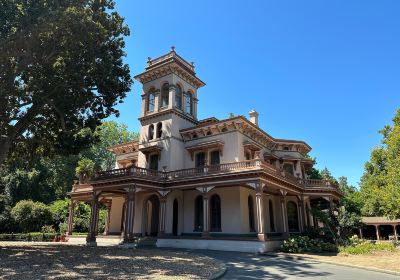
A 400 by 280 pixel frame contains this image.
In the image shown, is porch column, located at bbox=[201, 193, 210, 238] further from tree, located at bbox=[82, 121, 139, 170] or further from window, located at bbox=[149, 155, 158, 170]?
tree, located at bbox=[82, 121, 139, 170]

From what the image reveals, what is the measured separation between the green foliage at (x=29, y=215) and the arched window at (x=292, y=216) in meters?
28.9

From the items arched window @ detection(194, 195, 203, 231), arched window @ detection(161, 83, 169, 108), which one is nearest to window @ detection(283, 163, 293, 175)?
arched window @ detection(194, 195, 203, 231)

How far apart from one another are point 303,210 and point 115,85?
66.0 feet

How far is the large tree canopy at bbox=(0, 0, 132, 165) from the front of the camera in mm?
15398

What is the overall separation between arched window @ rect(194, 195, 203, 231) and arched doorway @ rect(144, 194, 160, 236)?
378cm

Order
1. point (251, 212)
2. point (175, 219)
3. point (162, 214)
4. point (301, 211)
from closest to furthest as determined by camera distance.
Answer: point (162, 214) < point (251, 212) < point (175, 219) < point (301, 211)

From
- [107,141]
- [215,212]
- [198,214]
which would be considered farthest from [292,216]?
[107,141]

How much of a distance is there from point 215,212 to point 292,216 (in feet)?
30.3

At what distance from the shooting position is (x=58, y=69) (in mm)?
18719

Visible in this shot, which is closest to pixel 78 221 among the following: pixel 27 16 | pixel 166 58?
pixel 166 58

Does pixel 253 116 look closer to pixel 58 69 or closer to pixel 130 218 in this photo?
pixel 130 218

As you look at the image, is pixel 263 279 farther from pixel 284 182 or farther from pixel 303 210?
pixel 303 210

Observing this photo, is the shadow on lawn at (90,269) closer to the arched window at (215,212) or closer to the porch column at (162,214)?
the porch column at (162,214)

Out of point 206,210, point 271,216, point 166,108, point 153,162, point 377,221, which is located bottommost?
point 377,221
